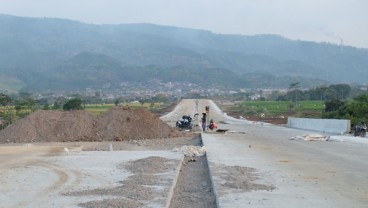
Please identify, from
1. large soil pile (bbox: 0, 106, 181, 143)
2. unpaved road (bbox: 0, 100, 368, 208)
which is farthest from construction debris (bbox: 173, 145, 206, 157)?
large soil pile (bbox: 0, 106, 181, 143)

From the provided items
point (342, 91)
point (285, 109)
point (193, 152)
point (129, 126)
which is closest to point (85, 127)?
point (129, 126)

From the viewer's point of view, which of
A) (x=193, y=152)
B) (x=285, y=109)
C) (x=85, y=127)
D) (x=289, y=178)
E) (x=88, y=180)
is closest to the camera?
(x=88, y=180)

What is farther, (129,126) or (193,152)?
(129,126)

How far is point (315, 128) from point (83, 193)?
37.7 metres

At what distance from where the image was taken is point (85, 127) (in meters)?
37.1

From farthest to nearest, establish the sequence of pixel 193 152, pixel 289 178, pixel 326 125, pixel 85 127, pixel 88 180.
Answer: pixel 326 125 < pixel 85 127 < pixel 193 152 < pixel 289 178 < pixel 88 180

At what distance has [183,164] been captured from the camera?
68.6 feet

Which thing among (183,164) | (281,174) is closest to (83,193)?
(281,174)

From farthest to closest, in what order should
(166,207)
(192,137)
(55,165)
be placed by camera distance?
1. (192,137)
2. (55,165)
3. (166,207)

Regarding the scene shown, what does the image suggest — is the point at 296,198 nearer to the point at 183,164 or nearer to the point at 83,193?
the point at 83,193

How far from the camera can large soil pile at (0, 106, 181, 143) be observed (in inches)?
1415

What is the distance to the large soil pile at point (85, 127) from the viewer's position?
35.9 metres

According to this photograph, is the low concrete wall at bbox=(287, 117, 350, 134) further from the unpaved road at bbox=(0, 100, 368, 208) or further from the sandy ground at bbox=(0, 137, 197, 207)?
the sandy ground at bbox=(0, 137, 197, 207)

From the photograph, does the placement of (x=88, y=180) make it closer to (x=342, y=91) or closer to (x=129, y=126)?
(x=129, y=126)
